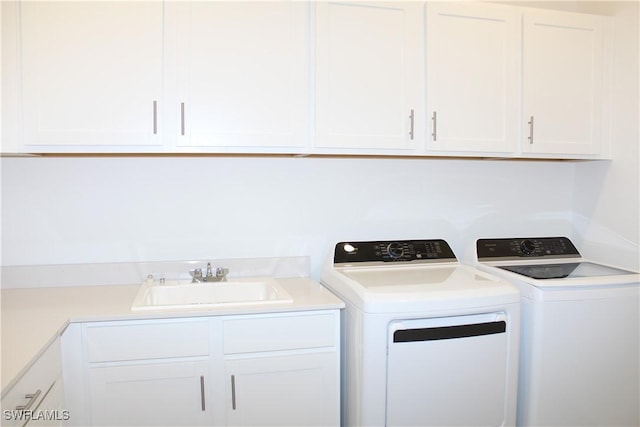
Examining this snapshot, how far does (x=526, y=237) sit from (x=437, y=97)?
3.42 ft

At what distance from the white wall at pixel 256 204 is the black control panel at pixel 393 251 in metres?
0.11

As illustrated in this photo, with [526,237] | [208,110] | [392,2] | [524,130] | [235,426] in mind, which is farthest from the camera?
[526,237]

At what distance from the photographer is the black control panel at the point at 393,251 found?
2.31 meters

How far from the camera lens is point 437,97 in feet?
7.00

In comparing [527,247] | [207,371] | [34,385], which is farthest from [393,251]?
[34,385]

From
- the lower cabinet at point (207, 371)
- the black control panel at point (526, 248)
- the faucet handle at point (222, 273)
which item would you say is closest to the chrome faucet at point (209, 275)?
the faucet handle at point (222, 273)

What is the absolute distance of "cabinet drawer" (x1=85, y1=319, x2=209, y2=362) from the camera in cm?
169

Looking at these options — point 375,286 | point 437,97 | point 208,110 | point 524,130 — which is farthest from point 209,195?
point 524,130

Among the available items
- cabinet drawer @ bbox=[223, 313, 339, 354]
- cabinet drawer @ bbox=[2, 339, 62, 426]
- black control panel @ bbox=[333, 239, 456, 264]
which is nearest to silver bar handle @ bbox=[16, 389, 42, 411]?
cabinet drawer @ bbox=[2, 339, 62, 426]

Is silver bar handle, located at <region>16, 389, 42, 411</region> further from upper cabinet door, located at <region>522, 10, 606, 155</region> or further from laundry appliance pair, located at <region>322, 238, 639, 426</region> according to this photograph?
upper cabinet door, located at <region>522, 10, 606, 155</region>

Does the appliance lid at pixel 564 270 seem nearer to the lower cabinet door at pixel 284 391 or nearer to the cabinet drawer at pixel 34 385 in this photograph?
the lower cabinet door at pixel 284 391

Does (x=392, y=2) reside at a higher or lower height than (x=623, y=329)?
higher

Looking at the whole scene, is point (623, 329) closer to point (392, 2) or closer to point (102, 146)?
point (392, 2)

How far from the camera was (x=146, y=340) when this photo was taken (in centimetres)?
172
